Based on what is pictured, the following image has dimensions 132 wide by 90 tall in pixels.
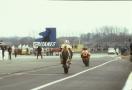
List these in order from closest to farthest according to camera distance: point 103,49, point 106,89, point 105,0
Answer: point 106,89
point 105,0
point 103,49

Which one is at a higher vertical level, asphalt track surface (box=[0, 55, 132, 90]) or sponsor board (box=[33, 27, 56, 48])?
sponsor board (box=[33, 27, 56, 48])

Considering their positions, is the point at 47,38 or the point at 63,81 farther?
the point at 47,38

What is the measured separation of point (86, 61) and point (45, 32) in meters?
42.3

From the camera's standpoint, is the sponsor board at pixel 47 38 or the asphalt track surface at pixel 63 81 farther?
the sponsor board at pixel 47 38

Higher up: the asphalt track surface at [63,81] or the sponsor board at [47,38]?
the sponsor board at [47,38]

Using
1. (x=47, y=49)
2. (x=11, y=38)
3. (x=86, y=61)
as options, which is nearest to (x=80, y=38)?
(x=11, y=38)

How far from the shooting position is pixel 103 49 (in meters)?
177

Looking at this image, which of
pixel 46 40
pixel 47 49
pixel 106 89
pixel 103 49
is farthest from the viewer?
pixel 103 49

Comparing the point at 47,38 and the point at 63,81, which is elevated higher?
the point at 47,38

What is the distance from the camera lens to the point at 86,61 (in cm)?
4153

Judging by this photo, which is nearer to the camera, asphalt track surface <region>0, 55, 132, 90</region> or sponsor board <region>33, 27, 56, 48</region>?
asphalt track surface <region>0, 55, 132, 90</region>

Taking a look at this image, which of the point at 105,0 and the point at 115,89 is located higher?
the point at 105,0

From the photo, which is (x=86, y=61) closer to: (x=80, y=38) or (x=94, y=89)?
(x=94, y=89)

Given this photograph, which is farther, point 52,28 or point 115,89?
point 52,28
